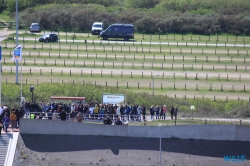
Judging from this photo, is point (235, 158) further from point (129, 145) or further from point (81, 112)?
point (81, 112)

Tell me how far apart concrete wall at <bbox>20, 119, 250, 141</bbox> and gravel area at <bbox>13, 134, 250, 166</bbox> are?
0.34m

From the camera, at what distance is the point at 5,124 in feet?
163

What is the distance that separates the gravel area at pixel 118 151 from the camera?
48156 millimetres

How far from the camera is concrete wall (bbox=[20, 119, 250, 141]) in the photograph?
50.7 meters

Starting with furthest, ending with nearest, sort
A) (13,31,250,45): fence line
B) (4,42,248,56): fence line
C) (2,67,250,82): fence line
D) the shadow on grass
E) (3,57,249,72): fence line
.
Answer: (13,31,250,45): fence line < (4,42,248,56): fence line < (3,57,249,72): fence line < (2,67,250,82): fence line < the shadow on grass

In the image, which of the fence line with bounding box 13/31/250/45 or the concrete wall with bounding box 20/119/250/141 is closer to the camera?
the concrete wall with bounding box 20/119/250/141

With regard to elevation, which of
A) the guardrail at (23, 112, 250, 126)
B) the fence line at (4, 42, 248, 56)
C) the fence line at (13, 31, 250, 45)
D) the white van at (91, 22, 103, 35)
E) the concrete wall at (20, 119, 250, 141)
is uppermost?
the white van at (91, 22, 103, 35)

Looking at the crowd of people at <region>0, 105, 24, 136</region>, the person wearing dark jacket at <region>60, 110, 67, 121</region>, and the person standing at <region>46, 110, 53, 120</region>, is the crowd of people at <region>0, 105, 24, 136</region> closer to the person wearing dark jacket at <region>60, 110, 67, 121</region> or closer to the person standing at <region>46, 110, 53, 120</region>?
the person standing at <region>46, 110, 53, 120</region>

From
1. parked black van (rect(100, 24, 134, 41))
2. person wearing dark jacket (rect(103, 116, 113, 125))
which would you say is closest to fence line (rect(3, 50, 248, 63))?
parked black van (rect(100, 24, 134, 41))

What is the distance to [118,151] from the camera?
162 feet

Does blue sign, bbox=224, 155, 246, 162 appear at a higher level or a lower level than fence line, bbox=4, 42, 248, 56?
lower

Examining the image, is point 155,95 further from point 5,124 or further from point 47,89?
point 5,124

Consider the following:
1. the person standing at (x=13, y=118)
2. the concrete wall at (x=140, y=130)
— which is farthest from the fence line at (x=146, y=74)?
the person standing at (x=13, y=118)

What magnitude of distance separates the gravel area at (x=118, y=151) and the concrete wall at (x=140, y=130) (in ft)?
1.11
